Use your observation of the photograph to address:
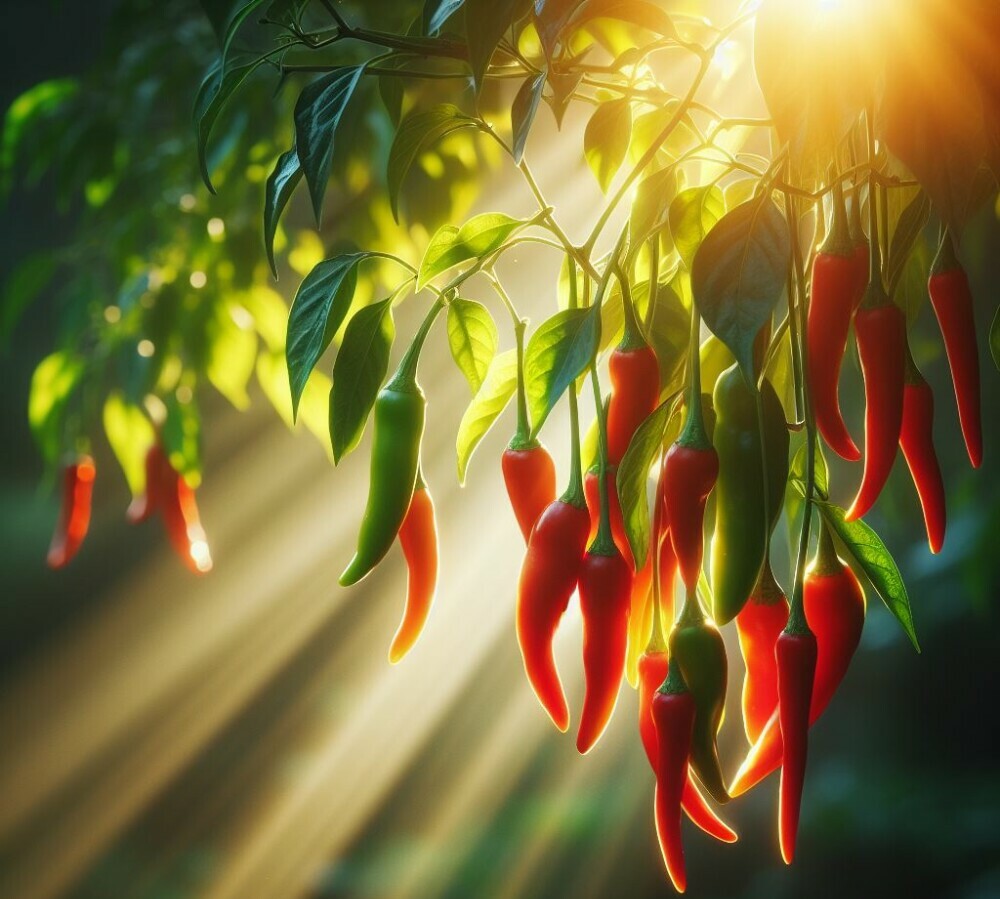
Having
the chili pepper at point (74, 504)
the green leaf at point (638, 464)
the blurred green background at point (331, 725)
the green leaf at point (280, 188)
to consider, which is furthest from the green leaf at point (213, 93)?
the blurred green background at point (331, 725)

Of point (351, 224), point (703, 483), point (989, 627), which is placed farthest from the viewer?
point (989, 627)

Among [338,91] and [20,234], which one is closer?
[338,91]

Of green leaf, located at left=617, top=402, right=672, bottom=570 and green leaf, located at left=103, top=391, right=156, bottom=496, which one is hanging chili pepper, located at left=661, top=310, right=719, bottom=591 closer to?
green leaf, located at left=617, top=402, right=672, bottom=570

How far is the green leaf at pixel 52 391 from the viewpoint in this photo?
827 mm

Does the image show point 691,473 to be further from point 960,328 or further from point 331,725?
point 331,725

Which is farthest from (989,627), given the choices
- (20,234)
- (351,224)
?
(20,234)

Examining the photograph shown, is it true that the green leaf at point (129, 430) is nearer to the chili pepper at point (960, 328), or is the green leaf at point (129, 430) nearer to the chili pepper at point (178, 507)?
the chili pepper at point (178, 507)

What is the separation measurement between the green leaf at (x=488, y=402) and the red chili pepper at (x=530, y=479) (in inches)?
0.8

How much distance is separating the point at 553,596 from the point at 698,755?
4 centimetres

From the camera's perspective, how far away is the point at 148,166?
2.89ft

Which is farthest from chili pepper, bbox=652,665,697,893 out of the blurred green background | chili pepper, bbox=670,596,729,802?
the blurred green background

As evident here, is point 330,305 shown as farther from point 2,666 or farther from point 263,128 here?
point 2,666

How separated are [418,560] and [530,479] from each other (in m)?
0.05

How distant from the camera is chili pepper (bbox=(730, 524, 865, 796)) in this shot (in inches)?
10.5
